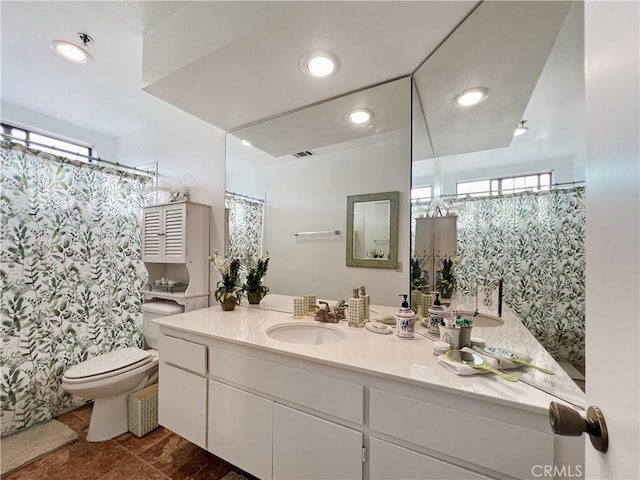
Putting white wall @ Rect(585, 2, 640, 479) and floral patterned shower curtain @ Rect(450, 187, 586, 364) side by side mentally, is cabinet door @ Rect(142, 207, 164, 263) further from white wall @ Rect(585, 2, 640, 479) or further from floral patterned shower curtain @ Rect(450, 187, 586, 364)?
white wall @ Rect(585, 2, 640, 479)

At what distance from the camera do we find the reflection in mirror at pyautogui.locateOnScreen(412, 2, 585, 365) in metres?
0.73

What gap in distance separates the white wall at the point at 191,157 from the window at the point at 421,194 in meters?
1.46

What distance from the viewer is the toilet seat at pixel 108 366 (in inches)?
63.4

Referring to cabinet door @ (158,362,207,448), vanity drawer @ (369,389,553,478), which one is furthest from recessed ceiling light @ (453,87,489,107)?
cabinet door @ (158,362,207,448)

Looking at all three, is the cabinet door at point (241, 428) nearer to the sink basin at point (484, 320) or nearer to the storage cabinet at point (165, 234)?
the sink basin at point (484, 320)

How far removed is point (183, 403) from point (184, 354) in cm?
26

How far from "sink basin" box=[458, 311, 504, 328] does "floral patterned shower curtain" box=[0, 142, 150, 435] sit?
2448 mm

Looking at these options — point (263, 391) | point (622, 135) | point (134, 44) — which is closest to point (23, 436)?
point (263, 391)

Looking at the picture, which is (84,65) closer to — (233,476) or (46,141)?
(46,141)

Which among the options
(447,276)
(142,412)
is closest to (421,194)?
(447,276)

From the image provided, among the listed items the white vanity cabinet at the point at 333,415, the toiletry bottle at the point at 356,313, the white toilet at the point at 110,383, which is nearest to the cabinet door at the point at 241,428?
the white vanity cabinet at the point at 333,415

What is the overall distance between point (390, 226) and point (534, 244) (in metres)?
0.78

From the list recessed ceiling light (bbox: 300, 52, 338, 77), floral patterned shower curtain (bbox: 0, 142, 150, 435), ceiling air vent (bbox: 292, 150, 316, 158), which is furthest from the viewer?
ceiling air vent (bbox: 292, 150, 316, 158)

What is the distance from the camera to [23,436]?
170cm
